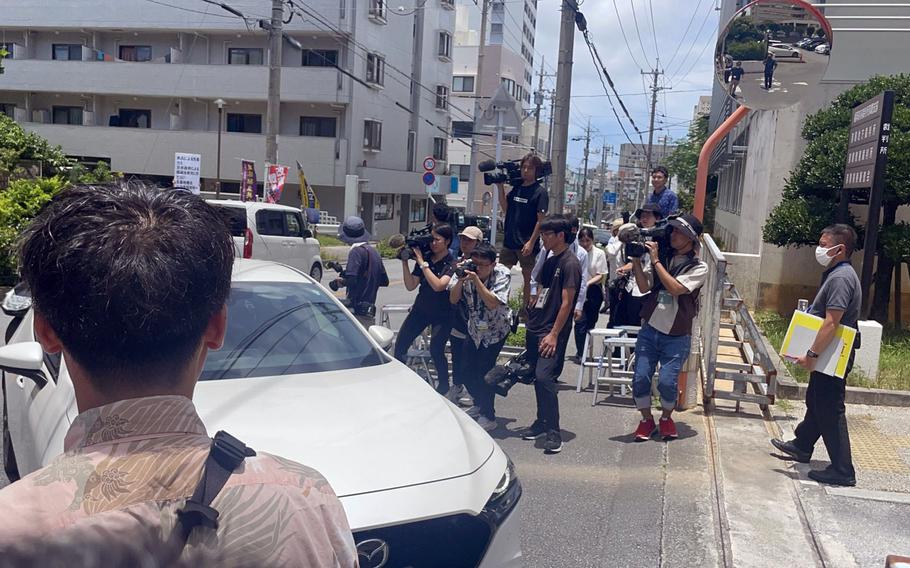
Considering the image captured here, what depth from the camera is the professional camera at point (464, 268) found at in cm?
634

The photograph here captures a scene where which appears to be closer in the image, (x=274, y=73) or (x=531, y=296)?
(x=531, y=296)

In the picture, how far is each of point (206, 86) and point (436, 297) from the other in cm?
3153

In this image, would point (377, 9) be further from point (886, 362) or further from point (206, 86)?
point (886, 362)

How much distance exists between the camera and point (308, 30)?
3372 cm

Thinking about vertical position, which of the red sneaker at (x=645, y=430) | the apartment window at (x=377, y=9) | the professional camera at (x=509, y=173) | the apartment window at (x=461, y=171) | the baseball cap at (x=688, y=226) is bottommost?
the red sneaker at (x=645, y=430)

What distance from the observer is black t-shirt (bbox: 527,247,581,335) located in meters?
5.90

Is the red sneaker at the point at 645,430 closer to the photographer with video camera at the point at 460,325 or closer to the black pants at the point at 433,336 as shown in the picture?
the photographer with video camera at the point at 460,325

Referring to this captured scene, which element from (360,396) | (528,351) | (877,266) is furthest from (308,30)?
(360,396)

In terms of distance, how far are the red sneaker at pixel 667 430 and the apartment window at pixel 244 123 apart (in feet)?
108

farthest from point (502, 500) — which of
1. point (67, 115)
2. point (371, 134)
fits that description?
point (67, 115)

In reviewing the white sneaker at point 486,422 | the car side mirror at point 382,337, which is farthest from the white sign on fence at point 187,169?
the car side mirror at point 382,337

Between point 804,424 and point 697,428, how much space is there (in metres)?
1.08

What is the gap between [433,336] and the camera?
22.8 ft

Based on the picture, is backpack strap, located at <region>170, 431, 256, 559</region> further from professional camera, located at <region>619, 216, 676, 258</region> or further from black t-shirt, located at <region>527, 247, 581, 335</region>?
professional camera, located at <region>619, 216, 676, 258</region>
